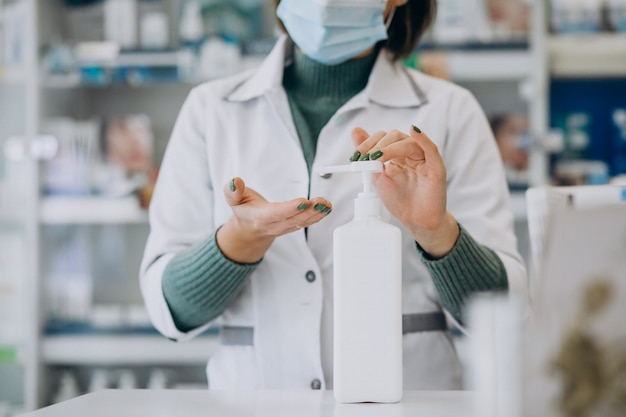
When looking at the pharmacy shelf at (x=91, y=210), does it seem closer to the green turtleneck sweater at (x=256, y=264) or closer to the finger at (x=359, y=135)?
the green turtleneck sweater at (x=256, y=264)

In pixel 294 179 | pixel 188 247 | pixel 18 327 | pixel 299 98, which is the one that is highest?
pixel 299 98

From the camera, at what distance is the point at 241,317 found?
1.30 meters

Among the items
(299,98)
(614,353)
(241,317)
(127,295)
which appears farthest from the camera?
(127,295)

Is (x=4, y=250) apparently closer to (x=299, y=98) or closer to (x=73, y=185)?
(x=73, y=185)

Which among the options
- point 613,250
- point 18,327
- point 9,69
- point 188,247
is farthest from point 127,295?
point 613,250

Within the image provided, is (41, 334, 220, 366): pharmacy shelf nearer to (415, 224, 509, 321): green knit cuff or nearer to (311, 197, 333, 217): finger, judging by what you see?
(415, 224, 509, 321): green knit cuff

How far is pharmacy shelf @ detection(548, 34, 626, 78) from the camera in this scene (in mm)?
2709

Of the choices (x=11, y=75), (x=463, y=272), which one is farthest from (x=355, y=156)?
(x=11, y=75)

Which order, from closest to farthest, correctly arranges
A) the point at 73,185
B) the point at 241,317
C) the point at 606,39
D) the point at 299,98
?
the point at 241,317 < the point at 299,98 < the point at 606,39 < the point at 73,185

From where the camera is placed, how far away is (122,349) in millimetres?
2869

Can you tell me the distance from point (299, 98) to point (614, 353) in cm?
95

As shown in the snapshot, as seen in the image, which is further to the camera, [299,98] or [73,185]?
[73,185]

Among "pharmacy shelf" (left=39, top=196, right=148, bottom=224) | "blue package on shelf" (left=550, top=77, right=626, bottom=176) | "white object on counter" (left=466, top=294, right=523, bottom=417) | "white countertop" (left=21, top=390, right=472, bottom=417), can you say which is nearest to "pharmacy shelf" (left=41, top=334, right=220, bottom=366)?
"pharmacy shelf" (left=39, top=196, right=148, bottom=224)

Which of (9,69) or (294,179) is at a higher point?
(9,69)
